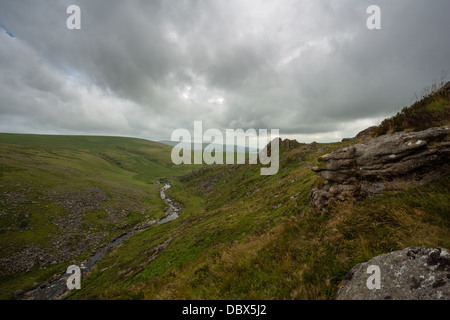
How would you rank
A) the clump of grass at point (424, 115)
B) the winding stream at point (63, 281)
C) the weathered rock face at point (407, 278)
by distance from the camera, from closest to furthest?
the weathered rock face at point (407, 278)
the clump of grass at point (424, 115)
the winding stream at point (63, 281)

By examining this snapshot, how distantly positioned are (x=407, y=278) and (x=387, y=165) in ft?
23.8

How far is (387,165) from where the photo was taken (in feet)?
31.7

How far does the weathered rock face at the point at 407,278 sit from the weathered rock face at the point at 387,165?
18.2ft

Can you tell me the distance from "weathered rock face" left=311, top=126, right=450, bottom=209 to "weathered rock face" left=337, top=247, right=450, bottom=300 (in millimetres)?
5556

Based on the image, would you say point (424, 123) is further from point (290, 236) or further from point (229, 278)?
point (229, 278)

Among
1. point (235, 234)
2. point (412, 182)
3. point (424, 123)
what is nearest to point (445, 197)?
point (412, 182)

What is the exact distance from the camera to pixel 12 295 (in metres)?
28.3

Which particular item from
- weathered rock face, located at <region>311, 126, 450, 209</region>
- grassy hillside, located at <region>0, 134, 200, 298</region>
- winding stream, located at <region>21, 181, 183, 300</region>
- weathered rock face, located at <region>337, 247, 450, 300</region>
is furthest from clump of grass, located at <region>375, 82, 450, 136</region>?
grassy hillside, located at <region>0, 134, 200, 298</region>

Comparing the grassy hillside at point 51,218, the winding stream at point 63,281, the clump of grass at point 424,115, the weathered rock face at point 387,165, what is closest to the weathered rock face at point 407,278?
the weathered rock face at point 387,165

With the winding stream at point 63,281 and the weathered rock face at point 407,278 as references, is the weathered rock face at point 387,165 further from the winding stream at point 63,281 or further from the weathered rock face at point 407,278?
the winding stream at point 63,281

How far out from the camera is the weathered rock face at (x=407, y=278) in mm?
4145

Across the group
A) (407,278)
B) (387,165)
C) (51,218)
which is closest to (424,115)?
(387,165)

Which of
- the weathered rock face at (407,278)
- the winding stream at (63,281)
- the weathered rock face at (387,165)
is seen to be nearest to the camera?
the weathered rock face at (407,278)
